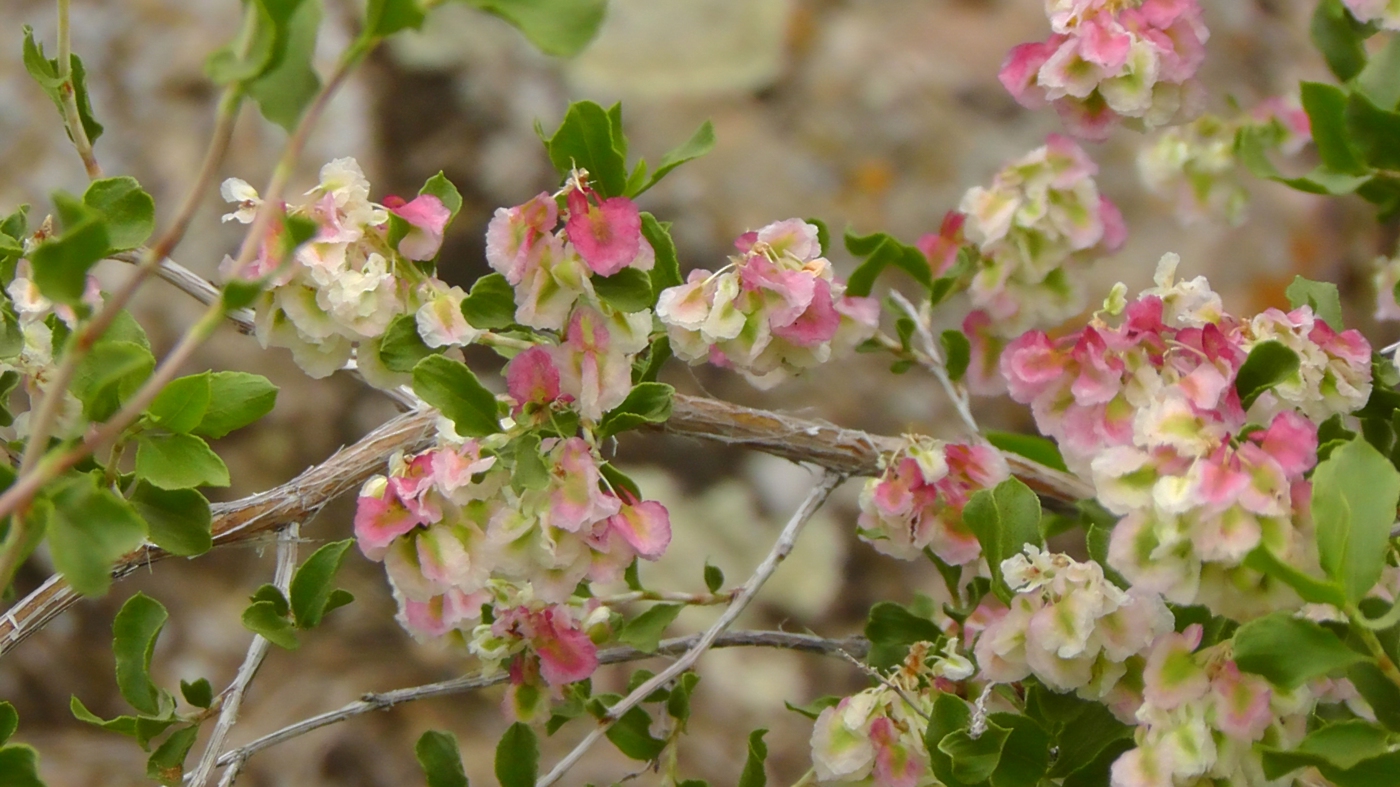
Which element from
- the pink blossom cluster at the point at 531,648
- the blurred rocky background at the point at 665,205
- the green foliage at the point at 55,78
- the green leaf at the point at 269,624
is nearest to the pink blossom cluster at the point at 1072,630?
the pink blossom cluster at the point at 531,648

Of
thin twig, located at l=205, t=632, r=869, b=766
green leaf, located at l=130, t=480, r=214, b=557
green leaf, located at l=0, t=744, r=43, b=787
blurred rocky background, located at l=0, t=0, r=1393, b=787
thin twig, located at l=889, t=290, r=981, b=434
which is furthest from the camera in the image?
blurred rocky background, located at l=0, t=0, r=1393, b=787

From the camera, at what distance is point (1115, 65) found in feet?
2.10

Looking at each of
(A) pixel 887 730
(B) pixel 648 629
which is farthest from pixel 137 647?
(A) pixel 887 730

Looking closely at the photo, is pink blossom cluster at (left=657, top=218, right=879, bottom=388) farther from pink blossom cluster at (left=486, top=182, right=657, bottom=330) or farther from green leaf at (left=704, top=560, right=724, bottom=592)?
green leaf at (left=704, top=560, right=724, bottom=592)

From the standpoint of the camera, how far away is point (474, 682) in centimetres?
73

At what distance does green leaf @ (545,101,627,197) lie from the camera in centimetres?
53

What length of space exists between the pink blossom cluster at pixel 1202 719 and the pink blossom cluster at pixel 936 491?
0.18m

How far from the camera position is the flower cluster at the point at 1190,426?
458 mm

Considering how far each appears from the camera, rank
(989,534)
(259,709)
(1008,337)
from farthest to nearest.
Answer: (259,709) < (1008,337) < (989,534)

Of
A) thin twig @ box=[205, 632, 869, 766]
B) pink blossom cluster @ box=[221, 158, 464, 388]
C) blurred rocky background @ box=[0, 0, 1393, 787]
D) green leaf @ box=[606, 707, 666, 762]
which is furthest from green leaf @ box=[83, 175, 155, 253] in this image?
blurred rocky background @ box=[0, 0, 1393, 787]

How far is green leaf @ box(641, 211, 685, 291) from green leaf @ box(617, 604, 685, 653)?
206mm

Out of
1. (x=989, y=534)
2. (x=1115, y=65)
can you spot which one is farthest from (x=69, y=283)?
(x=1115, y=65)

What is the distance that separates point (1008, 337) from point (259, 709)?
103 cm

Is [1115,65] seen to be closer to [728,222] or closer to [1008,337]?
[1008,337]
